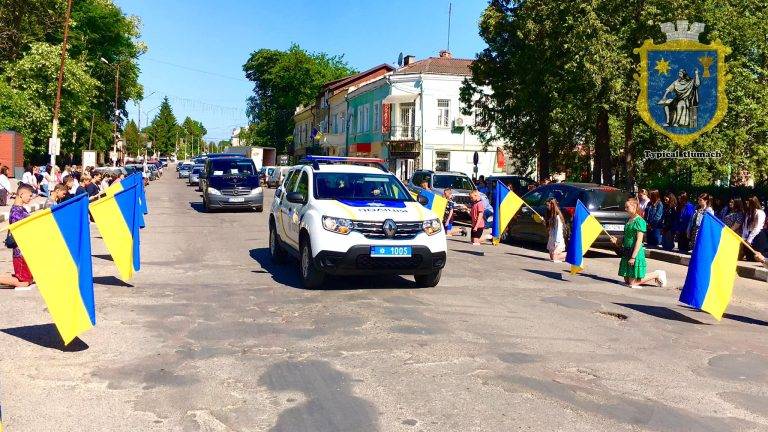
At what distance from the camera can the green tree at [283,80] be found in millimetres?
83688

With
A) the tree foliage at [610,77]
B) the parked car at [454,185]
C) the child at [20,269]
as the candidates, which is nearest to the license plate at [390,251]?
the child at [20,269]

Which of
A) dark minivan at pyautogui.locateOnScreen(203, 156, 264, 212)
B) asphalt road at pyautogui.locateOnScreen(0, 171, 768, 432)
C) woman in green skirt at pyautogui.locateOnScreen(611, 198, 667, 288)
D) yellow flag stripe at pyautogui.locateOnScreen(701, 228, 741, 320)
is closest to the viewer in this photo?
asphalt road at pyautogui.locateOnScreen(0, 171, 768, 432)

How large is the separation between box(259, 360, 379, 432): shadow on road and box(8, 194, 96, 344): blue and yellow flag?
6.47 ft

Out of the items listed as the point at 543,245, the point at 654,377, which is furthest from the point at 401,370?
the point at 543,245

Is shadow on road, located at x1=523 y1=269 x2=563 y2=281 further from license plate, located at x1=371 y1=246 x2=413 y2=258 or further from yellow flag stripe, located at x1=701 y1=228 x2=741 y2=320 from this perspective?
license plate, located at x1=371 y1=246 x2=413 y2=258

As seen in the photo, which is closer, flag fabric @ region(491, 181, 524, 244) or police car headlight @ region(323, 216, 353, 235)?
police car headlight @ region(323, 216, 353, 235)

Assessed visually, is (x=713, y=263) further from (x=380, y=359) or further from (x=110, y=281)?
(x=110, y=281)

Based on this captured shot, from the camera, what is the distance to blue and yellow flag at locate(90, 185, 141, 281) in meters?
9.94

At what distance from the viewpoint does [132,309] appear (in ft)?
28.2

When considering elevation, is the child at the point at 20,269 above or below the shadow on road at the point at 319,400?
above

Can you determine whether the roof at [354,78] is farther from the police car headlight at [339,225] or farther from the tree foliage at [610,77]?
the police car headlight at [339,225]

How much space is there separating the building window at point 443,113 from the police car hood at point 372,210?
40.4 m

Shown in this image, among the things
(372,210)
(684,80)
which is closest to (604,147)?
(684,80)

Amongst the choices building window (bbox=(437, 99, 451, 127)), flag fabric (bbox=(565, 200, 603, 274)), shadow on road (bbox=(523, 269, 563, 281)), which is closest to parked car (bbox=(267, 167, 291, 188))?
building window (bbox=(437, 99, 451, 127))
